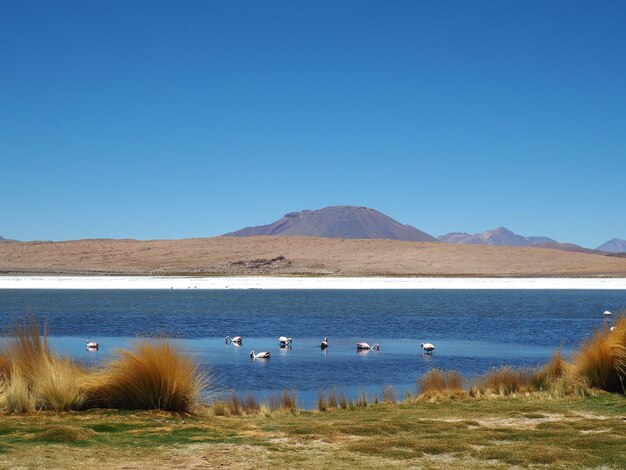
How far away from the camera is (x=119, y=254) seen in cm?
9656

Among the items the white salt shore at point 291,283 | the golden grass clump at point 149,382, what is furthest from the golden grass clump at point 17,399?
the white salt shore at point 291,283

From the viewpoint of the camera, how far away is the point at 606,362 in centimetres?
1188

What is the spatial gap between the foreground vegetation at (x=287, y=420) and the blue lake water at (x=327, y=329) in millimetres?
1110

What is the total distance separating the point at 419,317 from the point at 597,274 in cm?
4622

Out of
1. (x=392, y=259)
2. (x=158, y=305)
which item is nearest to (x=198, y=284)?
(x=158, y=305)

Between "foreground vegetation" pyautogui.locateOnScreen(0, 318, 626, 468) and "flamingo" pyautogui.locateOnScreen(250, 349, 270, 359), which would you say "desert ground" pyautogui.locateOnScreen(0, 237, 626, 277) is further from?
"foreground vegetation" pyautogui.locateOnScreen(0, 318, 626, 468)

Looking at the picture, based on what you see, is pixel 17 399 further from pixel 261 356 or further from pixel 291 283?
pixel 291 283

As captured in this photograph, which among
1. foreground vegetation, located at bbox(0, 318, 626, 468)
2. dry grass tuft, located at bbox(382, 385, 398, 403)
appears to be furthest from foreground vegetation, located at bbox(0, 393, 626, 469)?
dry grass tuft, located at bbox(382, 385, 398, 403)

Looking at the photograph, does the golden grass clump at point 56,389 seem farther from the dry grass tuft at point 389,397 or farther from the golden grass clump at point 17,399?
the dry grass tuft at point 389,397

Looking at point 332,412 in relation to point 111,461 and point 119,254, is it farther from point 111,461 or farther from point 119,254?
point 119,254

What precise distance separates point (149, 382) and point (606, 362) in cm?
666

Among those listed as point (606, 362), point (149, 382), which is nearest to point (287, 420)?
point (149, 382)

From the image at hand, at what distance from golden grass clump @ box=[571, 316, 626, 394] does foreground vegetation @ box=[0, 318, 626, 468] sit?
2cm

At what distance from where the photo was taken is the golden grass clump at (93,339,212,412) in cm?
934
